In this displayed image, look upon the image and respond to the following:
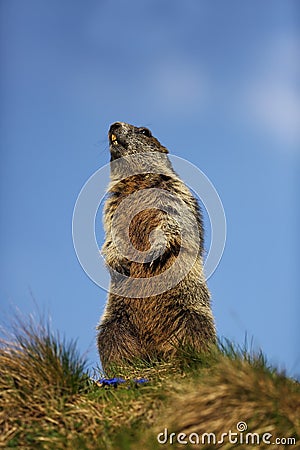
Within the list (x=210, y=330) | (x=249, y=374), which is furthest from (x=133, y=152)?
(x=249, y=374)

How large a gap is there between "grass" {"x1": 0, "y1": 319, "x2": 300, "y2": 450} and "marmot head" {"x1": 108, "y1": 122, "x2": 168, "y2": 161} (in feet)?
12.3

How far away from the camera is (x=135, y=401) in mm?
5555

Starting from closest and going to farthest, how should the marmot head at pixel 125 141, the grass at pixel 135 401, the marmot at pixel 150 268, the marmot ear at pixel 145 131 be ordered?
the grass at pixel 135 401 < the marmot at pixel 150 268 < the marmot head at pixel 125 141 < the marmot ear at pixel 145 131

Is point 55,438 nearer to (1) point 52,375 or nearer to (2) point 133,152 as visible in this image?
(1) point 52,375

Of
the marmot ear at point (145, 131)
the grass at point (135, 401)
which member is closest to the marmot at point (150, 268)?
the marmot ear at point (145, 131)

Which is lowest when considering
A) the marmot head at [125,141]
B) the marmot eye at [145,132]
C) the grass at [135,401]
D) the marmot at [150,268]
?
the grass at [135,401]

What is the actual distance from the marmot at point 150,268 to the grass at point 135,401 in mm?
1401

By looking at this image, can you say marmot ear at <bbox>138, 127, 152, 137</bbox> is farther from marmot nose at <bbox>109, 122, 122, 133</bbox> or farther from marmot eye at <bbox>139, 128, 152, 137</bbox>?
marmot nose at <bbox>109, 122, 122, 133</bbox>

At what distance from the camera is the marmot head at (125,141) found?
9.28 m

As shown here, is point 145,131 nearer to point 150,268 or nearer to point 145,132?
point 145,132

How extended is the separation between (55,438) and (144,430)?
68 centimetres

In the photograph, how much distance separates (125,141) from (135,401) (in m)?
4.62

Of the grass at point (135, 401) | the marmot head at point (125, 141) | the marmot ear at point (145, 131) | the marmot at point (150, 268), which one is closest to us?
the grass at point (135, 401)

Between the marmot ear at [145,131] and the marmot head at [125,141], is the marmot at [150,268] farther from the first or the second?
the marmot ear at [145,131]
